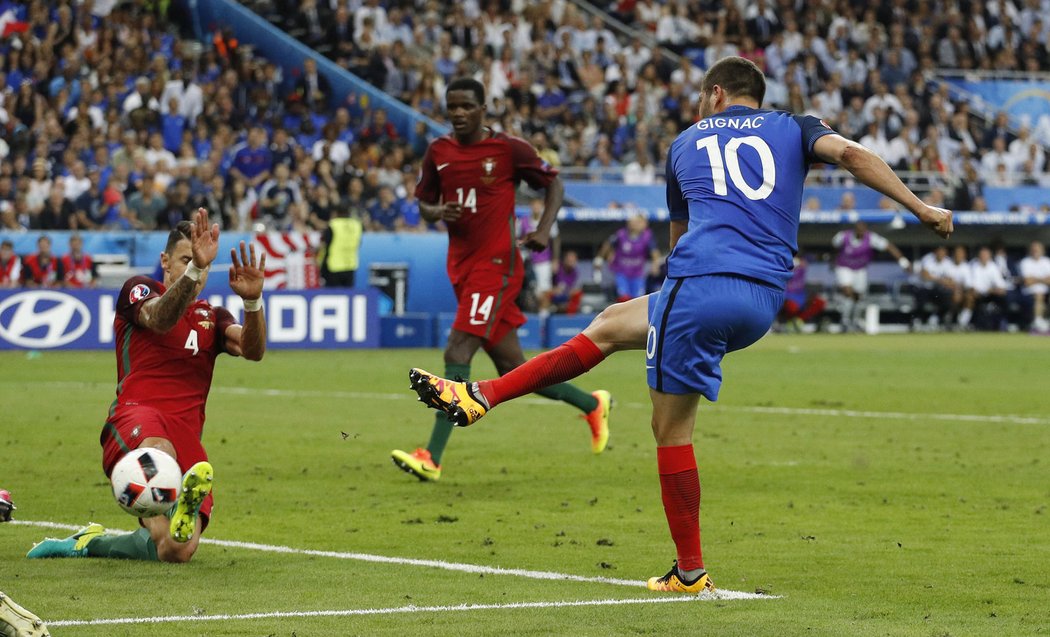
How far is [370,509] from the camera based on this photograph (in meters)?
9.24

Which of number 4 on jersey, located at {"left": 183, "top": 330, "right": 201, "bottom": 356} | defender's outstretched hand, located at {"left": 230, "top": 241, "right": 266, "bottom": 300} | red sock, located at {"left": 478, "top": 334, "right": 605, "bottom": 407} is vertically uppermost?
defender's outstretched hand, located at {"left": 230, "top": 241, "right": 266, "bottom": 300}

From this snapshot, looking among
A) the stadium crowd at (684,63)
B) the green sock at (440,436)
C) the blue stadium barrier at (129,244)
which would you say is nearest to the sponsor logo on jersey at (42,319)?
the blue stadium barrier at (129,244)

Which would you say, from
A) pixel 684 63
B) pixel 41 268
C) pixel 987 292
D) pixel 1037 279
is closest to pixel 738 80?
pixel 41 268

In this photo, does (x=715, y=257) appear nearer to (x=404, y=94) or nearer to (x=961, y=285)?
(x=404, y=94)

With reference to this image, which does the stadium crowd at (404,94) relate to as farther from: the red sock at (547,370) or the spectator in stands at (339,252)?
the red sock at (547,370)

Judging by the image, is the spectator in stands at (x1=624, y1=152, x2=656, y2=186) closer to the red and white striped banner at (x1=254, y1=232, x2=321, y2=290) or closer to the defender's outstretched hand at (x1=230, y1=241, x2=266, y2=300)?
the red and white striped banner at (x1=254, y1=232, x2=321, y2=290)

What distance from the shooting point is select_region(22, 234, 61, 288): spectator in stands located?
914 inches

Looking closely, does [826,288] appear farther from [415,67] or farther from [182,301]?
[182,301]

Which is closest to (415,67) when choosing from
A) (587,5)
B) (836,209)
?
(587,5)

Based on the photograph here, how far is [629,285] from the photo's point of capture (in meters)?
29.5

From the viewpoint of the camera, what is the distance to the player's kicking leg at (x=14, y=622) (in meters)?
4.85

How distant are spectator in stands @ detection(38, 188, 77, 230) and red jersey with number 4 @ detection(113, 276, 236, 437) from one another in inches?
709

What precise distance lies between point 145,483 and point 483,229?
4675 millimetres

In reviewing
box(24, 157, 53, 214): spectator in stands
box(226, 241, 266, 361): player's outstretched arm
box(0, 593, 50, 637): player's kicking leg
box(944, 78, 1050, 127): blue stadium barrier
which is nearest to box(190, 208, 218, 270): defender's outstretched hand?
box(226, 241, 266, 361): player's outstretched arm
